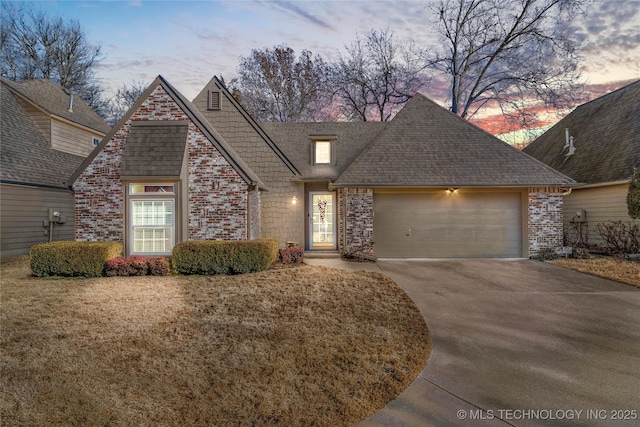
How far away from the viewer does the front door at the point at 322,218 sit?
13.5m

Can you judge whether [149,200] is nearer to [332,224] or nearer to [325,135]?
[332,224]

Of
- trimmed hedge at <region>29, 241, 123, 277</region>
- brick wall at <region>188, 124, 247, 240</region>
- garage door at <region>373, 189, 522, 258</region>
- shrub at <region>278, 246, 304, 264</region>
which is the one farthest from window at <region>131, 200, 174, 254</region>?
garage door at <region>373, 189, 522, 258</region>

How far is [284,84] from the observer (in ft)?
86.9

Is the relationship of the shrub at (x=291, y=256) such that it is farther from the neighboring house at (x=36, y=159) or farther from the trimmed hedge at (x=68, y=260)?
the neighboring house at (x=36, y=159)

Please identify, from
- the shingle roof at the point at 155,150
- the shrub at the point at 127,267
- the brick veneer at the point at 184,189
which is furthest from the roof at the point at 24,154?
the shrub at the point at 127,267

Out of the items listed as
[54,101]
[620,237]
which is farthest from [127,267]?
[620,237]

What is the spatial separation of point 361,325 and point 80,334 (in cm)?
416

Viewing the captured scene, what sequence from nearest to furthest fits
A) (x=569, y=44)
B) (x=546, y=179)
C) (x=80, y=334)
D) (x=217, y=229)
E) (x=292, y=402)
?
(x=292, y=402), (x=80, y=334), (x=217, y=229), (x=546, y=179), (x=569, y=44)

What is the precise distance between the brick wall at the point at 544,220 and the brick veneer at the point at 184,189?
9864 millimetres

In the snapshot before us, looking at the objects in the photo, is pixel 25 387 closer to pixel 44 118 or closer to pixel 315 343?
pixel 315 343

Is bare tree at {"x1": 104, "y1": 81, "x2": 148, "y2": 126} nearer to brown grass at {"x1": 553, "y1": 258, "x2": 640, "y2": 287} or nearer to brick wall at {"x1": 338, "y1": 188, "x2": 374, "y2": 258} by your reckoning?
brick wall at {"x1": 338, "y1": 188, "x2": 374, "y2": 258}

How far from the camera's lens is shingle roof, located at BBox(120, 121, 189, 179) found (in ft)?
30.6

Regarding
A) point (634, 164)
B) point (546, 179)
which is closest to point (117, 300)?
point (546, 179)

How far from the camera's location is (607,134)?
14023 millimetres
